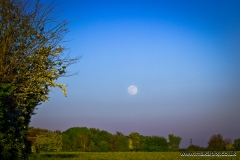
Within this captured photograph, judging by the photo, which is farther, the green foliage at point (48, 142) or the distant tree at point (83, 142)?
the distant tree at point (83, 142)

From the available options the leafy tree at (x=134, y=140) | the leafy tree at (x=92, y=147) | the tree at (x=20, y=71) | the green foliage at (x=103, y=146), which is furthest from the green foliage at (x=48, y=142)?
the tree at (x=20, y=71)

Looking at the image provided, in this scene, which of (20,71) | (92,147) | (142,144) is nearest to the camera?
(20,71)

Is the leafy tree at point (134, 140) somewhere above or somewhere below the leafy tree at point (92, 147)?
above

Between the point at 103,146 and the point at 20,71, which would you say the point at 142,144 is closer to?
the point at 103,146

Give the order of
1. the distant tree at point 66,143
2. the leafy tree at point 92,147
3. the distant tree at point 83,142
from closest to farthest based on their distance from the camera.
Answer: the distant tree at point 66,143
the distant tree at point 83,142
the leafy tree at point 92,147

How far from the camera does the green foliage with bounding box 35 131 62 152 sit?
90.4 meters

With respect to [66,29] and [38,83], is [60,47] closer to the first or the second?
[66,29]

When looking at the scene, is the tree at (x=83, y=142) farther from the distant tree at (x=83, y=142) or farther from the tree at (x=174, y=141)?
the tree at (x=174, y=141)

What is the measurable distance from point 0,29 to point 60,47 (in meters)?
3.79

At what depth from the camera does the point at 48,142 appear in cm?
9388

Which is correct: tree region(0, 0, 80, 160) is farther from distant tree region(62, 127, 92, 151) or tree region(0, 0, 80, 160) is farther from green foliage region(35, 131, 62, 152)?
distant tree region(62, 127, 92, 151)

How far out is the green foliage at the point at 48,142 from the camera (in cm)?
9044

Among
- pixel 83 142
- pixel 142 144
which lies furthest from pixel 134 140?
pixel 83 142

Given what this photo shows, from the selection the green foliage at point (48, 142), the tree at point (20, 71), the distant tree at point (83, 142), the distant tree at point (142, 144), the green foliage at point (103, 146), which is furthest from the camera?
the distant tree at point (142, 144)
